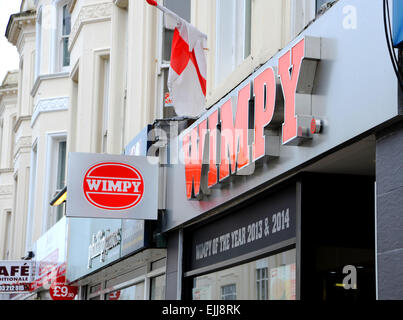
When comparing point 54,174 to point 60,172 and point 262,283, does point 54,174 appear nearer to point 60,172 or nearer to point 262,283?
point 60,172

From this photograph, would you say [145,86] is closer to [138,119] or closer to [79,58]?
[138,119]

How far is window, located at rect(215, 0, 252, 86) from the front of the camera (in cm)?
1094

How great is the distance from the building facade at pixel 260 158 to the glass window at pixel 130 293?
4 centimetres

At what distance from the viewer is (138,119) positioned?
14.9m

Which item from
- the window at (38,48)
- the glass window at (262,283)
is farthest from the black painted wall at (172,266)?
the window at (38,48)

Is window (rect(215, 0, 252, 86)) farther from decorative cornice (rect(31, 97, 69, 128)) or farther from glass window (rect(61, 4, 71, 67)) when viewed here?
glass window (rect(61, 4, 71, 67))

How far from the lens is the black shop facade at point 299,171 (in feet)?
23.4

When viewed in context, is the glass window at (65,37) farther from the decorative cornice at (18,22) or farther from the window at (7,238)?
the window at (7,238)

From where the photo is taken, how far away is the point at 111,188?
40.3 ft

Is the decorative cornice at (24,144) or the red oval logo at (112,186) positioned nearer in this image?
the red oval logo at (112,186)

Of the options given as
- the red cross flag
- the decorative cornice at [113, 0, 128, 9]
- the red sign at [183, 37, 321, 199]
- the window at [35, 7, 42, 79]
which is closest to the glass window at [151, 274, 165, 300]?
the red sign at [183, 37, 321, 199]

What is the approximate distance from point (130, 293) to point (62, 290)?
4814 mm
